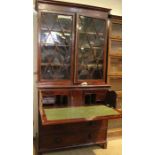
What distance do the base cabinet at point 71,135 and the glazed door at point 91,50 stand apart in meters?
0.71

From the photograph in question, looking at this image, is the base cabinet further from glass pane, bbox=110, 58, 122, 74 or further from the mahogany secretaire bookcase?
glass pane, bbox=110, 58, 122, 74

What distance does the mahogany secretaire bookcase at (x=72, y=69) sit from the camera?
265cm

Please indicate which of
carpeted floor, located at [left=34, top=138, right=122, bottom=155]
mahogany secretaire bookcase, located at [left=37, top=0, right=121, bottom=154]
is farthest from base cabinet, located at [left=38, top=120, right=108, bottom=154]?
carpeted floor, located at [left=34, top=138, right=122, bottom=155]

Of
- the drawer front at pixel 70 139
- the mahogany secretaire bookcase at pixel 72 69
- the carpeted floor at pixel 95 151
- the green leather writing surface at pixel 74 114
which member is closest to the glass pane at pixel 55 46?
the mahogany secretaire bookcase at pixel 72 69

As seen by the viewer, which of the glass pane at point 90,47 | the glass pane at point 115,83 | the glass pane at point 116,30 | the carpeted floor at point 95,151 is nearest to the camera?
the carpeted floor at point 95,151

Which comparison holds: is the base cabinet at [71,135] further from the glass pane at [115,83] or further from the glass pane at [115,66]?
the glass pane at [115,66]

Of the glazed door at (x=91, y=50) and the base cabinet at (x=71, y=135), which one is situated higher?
the glazed door at (x=91, y=50)

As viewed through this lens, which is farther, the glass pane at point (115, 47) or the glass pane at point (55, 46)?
the glass pane at point (115, 47)

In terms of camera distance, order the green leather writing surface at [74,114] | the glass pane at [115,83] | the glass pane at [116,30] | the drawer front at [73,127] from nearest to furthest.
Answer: the green leather writing surface at [74,114] < the drawer front at [73,127] < the glass pane at [116,30] < the glass pane at [115,83]

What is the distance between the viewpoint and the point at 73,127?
2773 mm

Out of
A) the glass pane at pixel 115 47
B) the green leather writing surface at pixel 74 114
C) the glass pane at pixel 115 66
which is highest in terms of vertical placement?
the glass pane at pixel 115 47

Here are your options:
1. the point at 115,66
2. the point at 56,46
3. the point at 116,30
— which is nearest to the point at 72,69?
the point at 56,46
